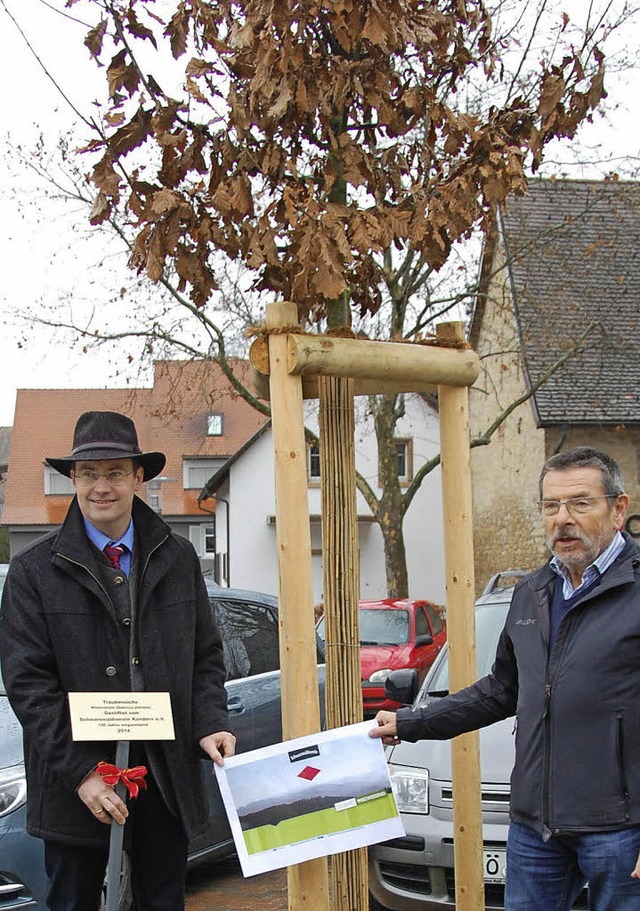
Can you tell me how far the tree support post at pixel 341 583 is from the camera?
13.0 feet

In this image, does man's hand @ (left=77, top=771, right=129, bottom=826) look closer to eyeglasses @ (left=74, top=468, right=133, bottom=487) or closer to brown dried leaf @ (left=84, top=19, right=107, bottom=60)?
eyeglasses @ (left=74, top=468, right=133, bottom=487)

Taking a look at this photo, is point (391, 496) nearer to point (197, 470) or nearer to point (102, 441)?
point (102, 441)

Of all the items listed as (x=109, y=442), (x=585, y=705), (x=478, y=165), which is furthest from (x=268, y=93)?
(x=585, y=705)

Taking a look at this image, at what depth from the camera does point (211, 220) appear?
3.72 metres

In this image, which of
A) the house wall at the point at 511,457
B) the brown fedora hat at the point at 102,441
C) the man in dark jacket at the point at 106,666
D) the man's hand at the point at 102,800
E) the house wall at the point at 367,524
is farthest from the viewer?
the house wall at the point at 367,524

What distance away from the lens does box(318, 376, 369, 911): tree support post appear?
3.96 meters

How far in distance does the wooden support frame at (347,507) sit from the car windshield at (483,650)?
7.79 feet

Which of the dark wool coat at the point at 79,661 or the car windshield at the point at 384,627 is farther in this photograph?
the car windshield at the point at 384,627

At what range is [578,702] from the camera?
3.17 metres

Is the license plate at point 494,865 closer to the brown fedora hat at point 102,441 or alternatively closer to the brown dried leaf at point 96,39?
the brown fedora hat at point 102,441

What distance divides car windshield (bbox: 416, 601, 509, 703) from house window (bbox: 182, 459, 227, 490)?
38.0 metres

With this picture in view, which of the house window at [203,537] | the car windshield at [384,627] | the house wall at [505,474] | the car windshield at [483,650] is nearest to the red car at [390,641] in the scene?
the car windshield at [384,627]

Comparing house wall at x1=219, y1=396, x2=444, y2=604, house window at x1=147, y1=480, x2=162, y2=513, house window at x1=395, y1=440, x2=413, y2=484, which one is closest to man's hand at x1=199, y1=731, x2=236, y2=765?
house wall at x1=219, y1=396, x2=444, y2=604

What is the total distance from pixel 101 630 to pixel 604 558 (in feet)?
4.98
